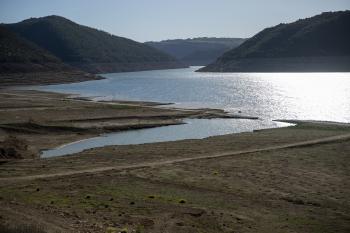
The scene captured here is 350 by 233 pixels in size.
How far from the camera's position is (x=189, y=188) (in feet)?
106

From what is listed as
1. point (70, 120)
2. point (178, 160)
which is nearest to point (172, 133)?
point (70, 120)

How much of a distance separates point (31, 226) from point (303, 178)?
21.7 metres

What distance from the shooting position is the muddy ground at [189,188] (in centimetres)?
2453

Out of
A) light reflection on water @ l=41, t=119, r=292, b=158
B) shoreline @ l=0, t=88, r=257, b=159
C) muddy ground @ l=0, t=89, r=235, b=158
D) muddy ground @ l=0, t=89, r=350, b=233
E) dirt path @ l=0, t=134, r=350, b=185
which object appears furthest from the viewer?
shoreline @ l=0, t=88, r=257, b=159

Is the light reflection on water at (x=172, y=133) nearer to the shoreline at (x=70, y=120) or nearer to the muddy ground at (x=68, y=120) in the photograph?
the shoreline at (x=70, y=120)

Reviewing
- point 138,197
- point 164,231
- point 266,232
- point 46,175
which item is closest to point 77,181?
point 46,175

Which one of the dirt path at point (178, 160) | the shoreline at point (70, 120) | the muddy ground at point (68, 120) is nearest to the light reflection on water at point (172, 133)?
the shoreline at point (70, 120)

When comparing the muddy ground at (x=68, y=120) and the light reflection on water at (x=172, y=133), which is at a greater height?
the muddy ground at (x=68, y=120)

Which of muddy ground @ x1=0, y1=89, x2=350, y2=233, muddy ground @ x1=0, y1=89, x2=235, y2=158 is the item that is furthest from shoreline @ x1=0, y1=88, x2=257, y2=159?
muddy ground @ x1=0, y1=89, x2=350, y2=233

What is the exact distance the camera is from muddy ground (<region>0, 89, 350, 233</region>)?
24.5 meters

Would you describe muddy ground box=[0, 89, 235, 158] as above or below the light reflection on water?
above

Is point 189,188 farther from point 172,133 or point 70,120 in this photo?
point 70,120

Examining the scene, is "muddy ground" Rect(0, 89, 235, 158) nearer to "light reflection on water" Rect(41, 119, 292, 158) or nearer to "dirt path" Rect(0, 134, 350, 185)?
"light reflection on water" Rect(41, 119, 292, 158)

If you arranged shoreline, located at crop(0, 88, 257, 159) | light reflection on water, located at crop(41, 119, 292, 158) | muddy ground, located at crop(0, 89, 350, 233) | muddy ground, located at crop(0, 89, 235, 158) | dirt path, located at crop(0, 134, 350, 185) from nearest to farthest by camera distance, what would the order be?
muddy ground, located at crop(0, 89, 350, 233)
dirt path, located at crop(0, 134, 350, 185)
light reflection on water, located at crop(41, 119, 292, 158)
muddy ground, located at crop(0, 89, 235, 158)
shoreline, located at crop(0, 88, 257, 159)
